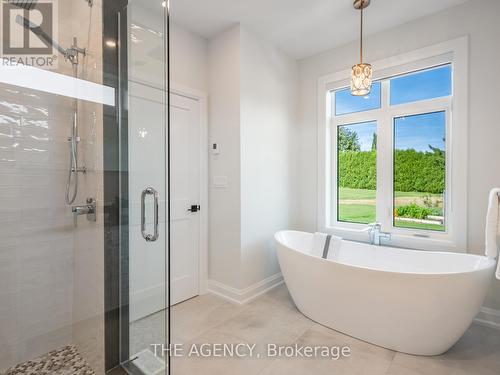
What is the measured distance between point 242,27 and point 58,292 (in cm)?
279

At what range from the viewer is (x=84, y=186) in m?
1.77

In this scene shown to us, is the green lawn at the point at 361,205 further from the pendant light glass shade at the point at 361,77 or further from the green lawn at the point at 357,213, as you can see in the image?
the pendant light glass shade at the point at 361,77

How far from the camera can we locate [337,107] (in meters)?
3.22

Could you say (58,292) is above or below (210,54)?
below

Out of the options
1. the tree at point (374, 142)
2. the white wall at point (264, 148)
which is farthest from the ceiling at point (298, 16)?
the tree at point (374, 142)

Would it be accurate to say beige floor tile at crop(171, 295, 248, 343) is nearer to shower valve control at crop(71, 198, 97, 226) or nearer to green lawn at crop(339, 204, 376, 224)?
shower valve control at crop(71, 198, 97, 226)

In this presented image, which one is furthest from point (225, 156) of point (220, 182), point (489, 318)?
point (489, 318)

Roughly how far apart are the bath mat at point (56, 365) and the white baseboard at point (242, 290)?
1308 millimetres

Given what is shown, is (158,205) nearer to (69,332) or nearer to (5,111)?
(5,111)

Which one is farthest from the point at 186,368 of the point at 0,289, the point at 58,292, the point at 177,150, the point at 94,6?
the point at 94,6

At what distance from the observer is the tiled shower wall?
162 centimetres

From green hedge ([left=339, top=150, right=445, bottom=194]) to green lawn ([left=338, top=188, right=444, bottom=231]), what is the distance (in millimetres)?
63

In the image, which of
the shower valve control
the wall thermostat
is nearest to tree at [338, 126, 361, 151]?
the wall thermostat

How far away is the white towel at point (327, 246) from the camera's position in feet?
8.55
